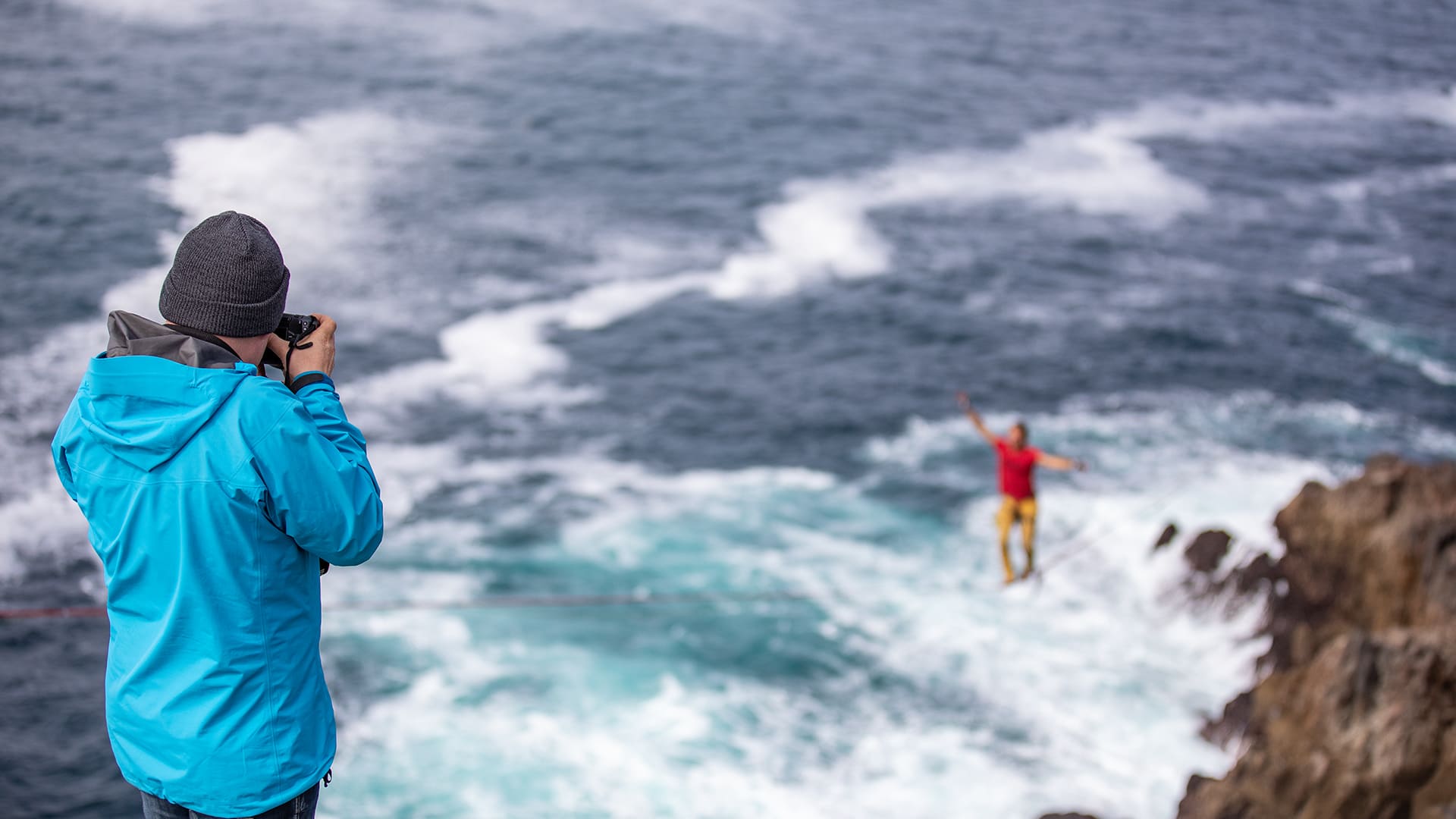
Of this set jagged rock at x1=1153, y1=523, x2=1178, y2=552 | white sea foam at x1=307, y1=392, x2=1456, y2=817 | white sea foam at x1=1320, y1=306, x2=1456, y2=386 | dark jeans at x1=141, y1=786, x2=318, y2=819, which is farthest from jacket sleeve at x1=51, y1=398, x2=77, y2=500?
white sea foam at x1=1320, y1=306, x2=1456, y2=386

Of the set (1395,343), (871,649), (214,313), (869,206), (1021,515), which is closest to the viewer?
(214,313)

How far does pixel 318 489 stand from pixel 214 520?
0.26 meters

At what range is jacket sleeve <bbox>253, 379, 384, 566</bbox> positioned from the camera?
323 cm

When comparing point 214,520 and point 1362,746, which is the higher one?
point 214,520

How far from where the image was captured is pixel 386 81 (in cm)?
4253

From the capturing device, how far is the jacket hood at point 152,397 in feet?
10.6

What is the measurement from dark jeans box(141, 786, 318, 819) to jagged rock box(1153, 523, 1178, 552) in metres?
21.2

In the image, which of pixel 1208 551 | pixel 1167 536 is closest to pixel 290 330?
pixel 1208 551

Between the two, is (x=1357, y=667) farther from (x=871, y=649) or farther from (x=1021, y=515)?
(x=871, y=649)

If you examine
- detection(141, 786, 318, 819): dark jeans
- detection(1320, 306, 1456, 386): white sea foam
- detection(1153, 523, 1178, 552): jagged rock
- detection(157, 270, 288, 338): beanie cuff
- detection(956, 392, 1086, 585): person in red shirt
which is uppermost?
detection(157, 270, 288, 338): beanie cuff

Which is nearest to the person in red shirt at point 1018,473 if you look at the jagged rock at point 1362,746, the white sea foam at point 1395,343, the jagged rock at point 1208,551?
the jagged rock at point 1362,746

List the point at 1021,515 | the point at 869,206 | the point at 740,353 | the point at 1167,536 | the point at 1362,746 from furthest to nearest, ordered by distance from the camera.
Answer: the point at 869,206
the point at 740,353
the point at 1167,536
the point at 1021,515
the point at 1362,746

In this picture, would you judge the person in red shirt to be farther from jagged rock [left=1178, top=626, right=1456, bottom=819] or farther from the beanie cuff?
the beanie cuff

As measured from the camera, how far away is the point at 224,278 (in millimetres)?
3346
